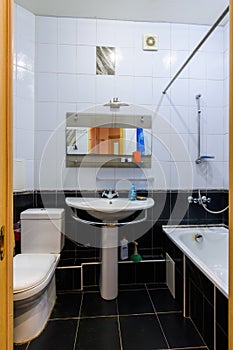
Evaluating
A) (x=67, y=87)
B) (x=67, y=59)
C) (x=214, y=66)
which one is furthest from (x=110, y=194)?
(x=214, y=66)

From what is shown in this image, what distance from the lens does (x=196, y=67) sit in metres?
2.44

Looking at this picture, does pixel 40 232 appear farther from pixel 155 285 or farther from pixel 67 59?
pixel 67 59

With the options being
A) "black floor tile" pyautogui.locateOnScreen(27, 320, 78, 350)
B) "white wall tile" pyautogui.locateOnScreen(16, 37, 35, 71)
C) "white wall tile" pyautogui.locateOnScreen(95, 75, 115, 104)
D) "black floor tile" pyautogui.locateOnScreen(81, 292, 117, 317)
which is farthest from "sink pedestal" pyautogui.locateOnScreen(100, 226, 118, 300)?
"white wall tile" pyautogui.locateOnScreen(16, 37, 35, 71)

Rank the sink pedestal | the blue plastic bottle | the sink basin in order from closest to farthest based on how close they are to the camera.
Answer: the sink basin → the sink pedestal → the blue plastic bottle

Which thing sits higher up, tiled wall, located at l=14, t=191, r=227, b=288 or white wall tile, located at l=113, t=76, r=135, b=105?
white wall tile, located at l=113, t=76, r=135, b=105

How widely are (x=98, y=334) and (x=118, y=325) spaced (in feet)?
0.54

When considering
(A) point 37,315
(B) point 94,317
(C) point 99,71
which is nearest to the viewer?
(A) point 37,315

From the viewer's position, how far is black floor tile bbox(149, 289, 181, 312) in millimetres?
1943

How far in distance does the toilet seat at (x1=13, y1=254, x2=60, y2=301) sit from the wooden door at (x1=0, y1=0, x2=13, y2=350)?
0.84m

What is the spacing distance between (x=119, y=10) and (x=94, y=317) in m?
2.61

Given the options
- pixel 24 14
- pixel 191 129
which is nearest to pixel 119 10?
pixel 24 14

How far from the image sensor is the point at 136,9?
2.19 meters

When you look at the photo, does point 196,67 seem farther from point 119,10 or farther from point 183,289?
point 183,289

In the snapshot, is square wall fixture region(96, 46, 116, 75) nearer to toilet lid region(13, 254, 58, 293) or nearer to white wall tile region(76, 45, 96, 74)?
white wall tile region(76, 45, 96, 74)
